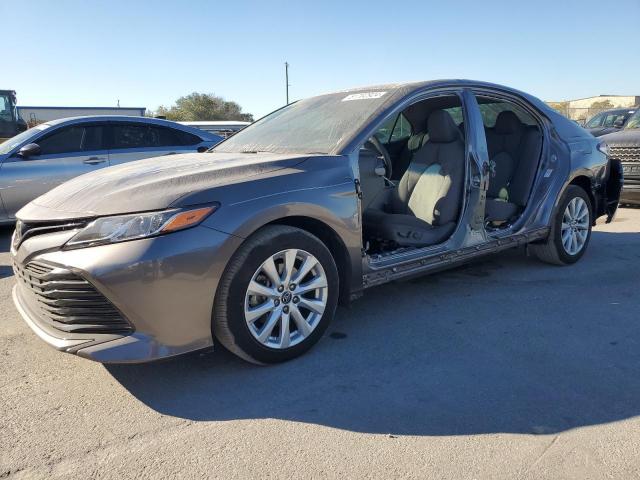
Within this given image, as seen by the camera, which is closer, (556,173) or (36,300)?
(36,300)

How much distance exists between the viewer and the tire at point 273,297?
2.77m

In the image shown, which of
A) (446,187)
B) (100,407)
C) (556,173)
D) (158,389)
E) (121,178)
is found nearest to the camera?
(100,407)

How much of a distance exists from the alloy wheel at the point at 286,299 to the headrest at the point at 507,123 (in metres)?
2.93

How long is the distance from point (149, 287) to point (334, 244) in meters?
1.23

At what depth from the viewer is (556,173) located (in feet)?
15.6

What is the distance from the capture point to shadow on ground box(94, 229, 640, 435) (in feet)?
8.37

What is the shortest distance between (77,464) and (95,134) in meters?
5.77

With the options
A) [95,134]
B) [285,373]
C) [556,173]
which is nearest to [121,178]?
[285,373]

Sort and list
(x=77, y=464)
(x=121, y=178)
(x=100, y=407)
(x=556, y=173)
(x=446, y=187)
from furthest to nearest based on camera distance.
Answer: (x=556, y=173) → (x=446, y=187) → (x=121, y=178) → (x=100, y=407) → (x=77, y=464)

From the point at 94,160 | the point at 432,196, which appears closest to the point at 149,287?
the point at 432,196

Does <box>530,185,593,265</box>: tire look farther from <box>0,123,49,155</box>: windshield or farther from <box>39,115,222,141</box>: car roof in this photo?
<box>0,123,49,155</box>: windshield

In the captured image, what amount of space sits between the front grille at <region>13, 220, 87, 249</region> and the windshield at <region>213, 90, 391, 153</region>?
4.90 ft

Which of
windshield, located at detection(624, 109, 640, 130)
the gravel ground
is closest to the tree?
windshield, located at detection(624, 109, 640, 130)

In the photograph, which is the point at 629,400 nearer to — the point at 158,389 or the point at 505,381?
the point at 505,381
